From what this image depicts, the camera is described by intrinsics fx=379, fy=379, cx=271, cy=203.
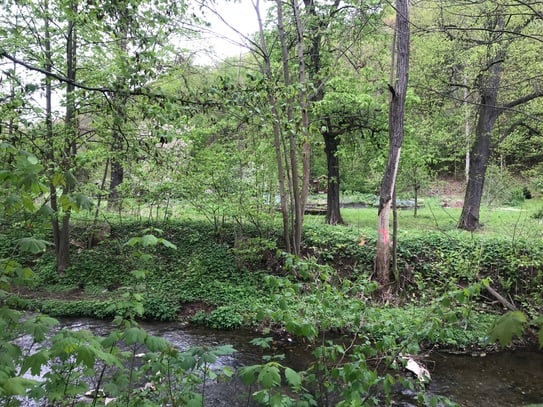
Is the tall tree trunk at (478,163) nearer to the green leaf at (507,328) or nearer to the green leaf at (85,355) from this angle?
the green leaf at (507,328)

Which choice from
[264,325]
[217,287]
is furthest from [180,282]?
[264,325]

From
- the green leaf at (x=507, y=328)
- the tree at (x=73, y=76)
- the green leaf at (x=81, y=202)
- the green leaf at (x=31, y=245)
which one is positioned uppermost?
the tree at (x=73, y=76)

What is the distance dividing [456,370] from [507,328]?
544cm

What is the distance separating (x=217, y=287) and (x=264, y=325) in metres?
1.93

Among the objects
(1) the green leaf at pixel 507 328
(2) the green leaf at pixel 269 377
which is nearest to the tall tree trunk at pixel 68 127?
(2) the green leaf at pixel 269 377

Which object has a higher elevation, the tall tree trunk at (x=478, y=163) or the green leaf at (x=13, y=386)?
the tall tree trunk at (x=478, y=163)

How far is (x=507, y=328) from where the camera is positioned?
4.37ft

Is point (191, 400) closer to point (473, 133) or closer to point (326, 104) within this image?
point (326, 104)

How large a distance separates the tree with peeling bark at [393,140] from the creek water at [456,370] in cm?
236

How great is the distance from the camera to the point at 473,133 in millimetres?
12938

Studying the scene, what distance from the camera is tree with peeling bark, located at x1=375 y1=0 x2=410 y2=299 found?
794 centimetres

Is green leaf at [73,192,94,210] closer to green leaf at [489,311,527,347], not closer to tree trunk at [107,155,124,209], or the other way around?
green leaf at [489,311,527,347]

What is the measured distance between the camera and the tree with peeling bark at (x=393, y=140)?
7938 mm

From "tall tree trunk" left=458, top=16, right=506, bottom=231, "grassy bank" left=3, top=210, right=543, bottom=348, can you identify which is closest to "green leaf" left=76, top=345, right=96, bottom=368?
"grassy bank" left=3, top=210, right=543, bottom=348
